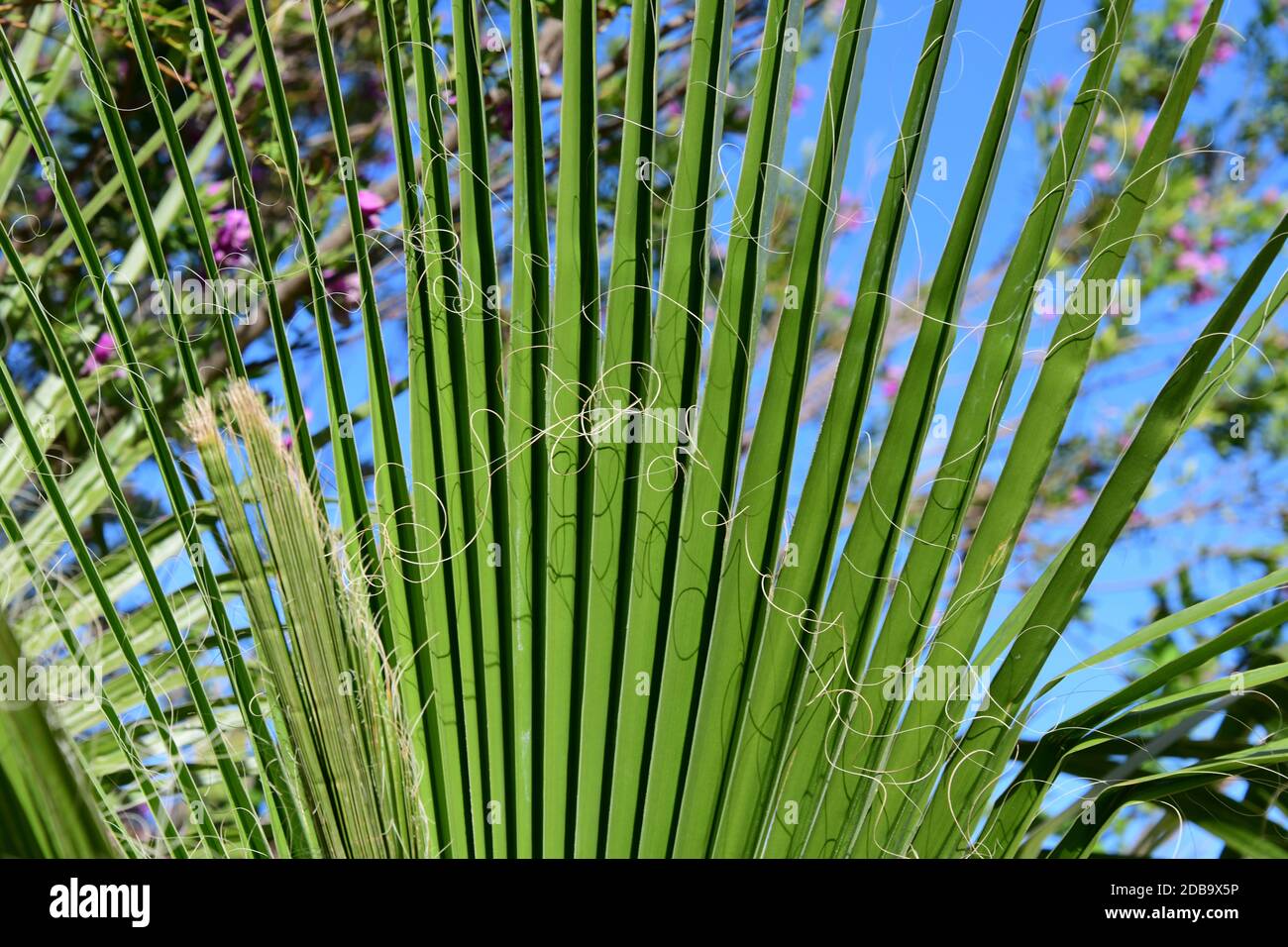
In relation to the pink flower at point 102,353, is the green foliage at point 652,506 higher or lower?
lower

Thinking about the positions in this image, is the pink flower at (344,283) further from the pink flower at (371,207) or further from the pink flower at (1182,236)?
the pink flower at (1182,236)

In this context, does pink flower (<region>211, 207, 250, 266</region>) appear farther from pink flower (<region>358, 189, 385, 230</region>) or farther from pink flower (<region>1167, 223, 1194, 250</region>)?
pink flower (<region>1167, 223, 1194, 250</region>)

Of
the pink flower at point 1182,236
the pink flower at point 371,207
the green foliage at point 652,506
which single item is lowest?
the green foliage at point 652,506

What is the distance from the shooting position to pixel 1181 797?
81 cm

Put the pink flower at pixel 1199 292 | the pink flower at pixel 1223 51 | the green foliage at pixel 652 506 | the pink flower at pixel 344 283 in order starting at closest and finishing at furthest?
the green foliage at pixel 652 506
the pink flower at pixel 344 283
the pink flower at pixel 1223 51
the pink flower at pixel 1199 292

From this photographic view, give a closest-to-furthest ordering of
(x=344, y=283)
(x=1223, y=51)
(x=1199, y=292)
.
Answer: (x=344, y=283) < (x=1223, y=51) < (x=1199, y=292)

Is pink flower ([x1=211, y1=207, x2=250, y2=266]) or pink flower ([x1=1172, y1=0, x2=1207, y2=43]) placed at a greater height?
pink flower ([x1=1172, y1=0, x2=1207, y2=43])

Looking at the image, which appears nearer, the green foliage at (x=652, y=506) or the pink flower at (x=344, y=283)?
the green foliage at (x=652, y=506)

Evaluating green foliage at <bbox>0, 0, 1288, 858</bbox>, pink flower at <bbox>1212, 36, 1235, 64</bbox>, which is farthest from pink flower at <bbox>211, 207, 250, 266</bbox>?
pink flower at <bbox>1212, 36, 1235, 64</bbox>

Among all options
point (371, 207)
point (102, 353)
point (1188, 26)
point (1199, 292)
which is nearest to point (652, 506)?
point (371, 207)

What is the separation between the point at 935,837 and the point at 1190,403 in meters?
0.37

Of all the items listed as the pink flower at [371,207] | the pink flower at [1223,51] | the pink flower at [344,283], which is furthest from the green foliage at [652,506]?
the pink flower at [1223,51]

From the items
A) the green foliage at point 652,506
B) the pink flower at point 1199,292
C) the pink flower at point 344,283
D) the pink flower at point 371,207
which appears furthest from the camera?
the pink flower at point 1199,292

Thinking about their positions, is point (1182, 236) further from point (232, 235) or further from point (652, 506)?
point (232, 235)
